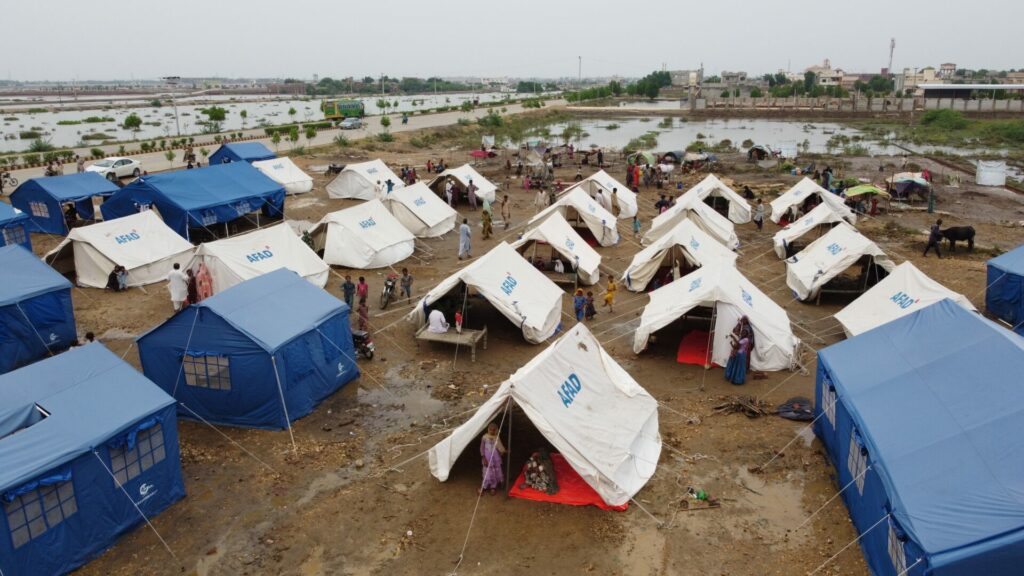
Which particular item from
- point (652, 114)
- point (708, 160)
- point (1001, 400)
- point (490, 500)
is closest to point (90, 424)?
point (490, 500)

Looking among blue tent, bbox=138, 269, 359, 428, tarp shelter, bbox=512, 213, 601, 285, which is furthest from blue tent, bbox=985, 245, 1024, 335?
blue tent, bbox=138, 269, 359, 428

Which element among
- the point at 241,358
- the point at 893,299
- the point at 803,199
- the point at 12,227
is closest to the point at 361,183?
the point at 12,227

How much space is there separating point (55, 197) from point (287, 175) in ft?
33.0

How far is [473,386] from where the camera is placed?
1301cm

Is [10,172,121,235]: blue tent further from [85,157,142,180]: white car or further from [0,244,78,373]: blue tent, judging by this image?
[0,244,78,373]: blue tent

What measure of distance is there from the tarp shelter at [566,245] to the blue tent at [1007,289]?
972cm

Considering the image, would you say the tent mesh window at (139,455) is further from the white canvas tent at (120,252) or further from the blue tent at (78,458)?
the white canvas tent at (120,252)

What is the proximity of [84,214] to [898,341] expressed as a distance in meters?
26.1

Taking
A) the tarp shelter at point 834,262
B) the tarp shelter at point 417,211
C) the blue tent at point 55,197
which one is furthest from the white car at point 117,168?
the tarp shelter at point 834,262

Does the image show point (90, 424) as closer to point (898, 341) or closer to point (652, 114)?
point (898, 341)

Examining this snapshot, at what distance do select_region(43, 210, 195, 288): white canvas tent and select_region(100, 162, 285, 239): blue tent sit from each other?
2.61m

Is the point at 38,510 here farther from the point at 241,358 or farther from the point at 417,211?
the point at 417,211

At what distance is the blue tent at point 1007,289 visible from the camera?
15672mm

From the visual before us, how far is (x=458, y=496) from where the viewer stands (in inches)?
374
